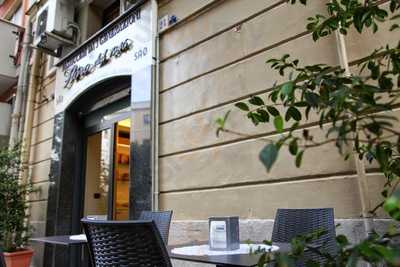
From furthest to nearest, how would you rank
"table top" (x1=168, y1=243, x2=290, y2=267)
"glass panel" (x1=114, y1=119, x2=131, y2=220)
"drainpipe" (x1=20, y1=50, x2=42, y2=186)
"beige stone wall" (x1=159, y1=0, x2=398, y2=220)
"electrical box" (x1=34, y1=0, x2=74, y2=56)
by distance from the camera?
"drainpipe" (x1=20, y1=50, x2=42, y2=186), "electrical box" (x1=34, y1=0, x2=74, y2=56), "glass panel" (x1=114, y1=119, x2=131, y2=220), "beige stone wall" (x1=159, y1=0, x2=398, y2=220), "table top" (x1=168, y1=243, x2=290, y2=267)

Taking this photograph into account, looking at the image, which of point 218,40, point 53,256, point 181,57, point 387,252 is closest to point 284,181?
point 218,40

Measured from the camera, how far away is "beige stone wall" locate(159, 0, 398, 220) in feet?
8.54

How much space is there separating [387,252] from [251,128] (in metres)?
2.51

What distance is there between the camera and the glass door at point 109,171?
5.16 metres

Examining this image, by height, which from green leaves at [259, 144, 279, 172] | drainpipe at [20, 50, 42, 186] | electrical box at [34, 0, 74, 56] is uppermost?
electrical box at [34, 0, 74, 56]

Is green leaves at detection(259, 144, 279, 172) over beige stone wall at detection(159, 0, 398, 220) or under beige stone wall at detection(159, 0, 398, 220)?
under

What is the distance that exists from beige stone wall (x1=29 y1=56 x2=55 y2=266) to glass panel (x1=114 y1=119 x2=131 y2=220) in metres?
1.62

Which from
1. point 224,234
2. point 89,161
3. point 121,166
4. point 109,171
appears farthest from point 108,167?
point 224,234

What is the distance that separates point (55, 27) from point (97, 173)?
108 inches

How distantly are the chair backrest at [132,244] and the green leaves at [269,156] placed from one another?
0.84 metres

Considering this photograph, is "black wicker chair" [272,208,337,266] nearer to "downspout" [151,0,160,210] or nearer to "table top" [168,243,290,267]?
"table top" [168,243,290,267]

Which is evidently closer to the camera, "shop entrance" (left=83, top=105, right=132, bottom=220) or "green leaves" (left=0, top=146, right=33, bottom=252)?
"shop entrance" (left=83, top=105, right=132, bottom=220)

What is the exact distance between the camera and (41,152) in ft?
21.8

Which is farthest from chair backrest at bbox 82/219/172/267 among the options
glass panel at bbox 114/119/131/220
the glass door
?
glass panel at bbox 114/119/131/220
